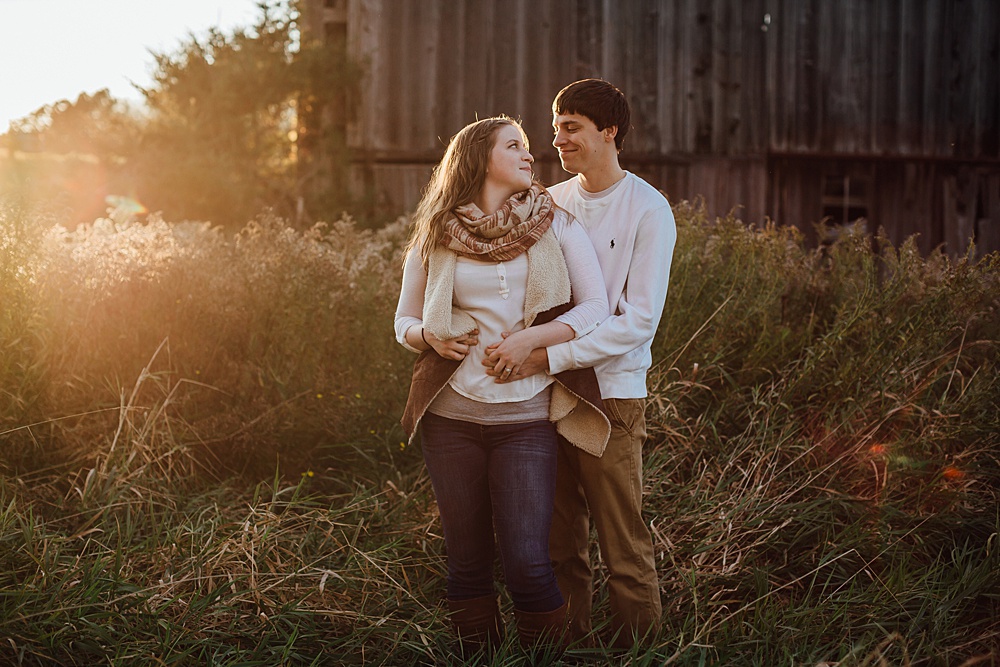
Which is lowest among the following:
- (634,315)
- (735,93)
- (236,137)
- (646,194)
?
(634,315)

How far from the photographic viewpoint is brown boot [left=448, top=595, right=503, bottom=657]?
8.92ft

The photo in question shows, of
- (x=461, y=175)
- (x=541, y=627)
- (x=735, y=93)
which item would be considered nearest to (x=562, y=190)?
(x=461, y=175)

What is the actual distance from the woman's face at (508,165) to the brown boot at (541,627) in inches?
51.5

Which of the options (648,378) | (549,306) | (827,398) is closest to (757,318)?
(827,398)

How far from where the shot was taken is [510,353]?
2.57 metres

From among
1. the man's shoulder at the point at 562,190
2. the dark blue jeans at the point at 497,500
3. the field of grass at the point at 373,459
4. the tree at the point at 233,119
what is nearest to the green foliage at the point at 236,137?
the tree at the point at 233,119

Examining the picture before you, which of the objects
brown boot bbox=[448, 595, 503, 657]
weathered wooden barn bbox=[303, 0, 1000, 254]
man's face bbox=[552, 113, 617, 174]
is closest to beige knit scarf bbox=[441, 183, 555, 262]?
man's face bbox=[552, 113, 617, 174]

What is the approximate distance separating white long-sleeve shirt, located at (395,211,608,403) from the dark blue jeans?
118 mm

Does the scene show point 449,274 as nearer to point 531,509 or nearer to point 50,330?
point 531,509

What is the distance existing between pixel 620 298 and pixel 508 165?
0.57 metres

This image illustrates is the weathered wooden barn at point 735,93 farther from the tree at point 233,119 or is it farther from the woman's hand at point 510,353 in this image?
the woman's hand at point 510,353

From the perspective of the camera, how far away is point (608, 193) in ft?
9.48

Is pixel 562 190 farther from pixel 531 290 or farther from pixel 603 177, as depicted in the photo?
pixel 531 290

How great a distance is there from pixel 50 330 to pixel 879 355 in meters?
4.05
